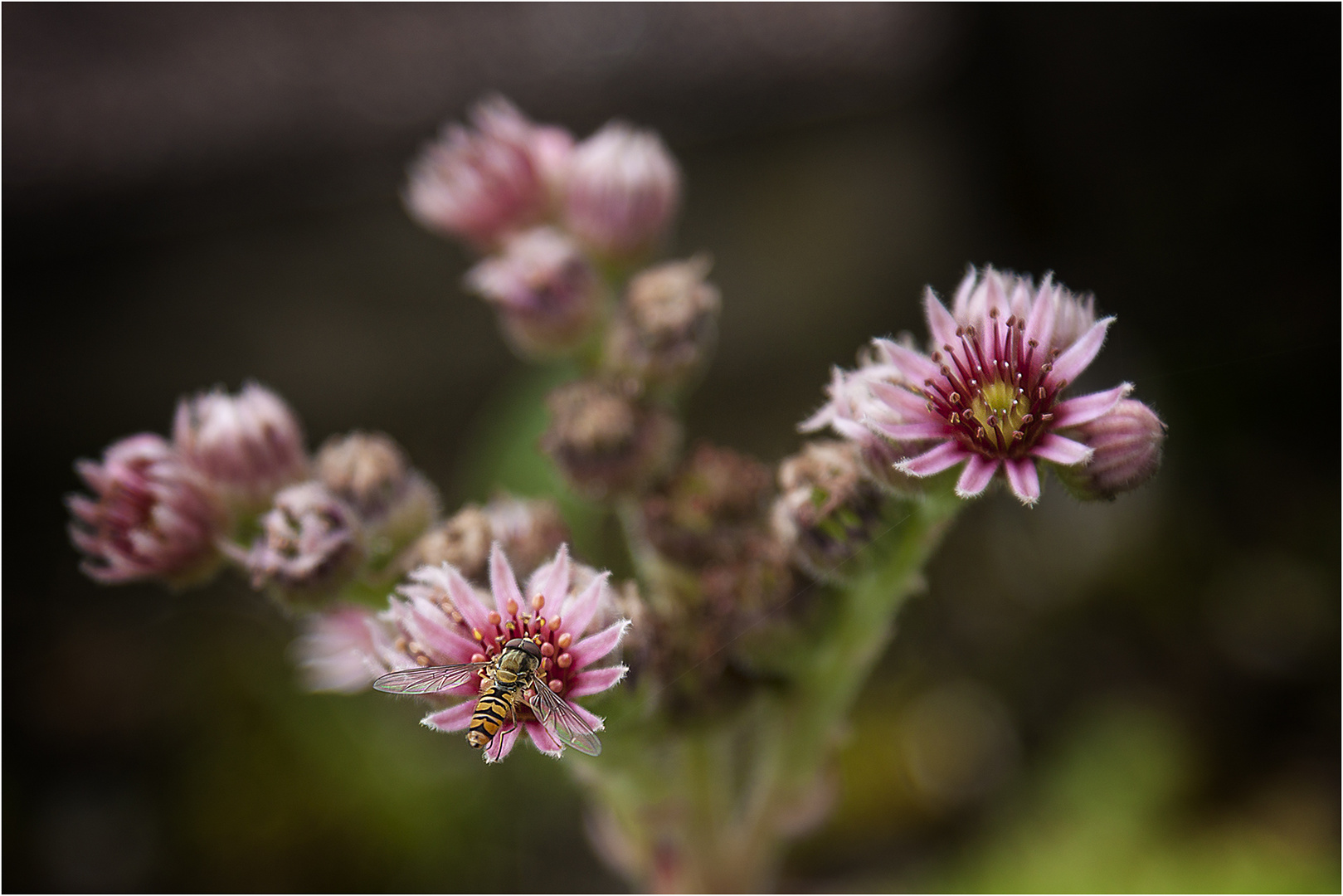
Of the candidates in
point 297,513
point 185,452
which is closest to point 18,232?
point 185,452

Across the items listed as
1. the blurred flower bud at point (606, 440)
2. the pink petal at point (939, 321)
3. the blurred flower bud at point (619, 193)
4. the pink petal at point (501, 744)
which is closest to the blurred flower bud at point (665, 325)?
the blurred flower bud at point (606, 440)

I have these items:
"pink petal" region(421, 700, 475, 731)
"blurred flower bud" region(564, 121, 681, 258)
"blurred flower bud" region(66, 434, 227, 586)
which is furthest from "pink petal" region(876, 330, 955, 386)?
"blurred flower bud" region(66, 434, 227, 586)

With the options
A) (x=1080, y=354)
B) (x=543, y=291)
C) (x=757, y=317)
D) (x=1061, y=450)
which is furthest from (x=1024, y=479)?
(x=757, y=317)

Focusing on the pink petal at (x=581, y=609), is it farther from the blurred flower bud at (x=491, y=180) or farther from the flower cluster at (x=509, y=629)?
the blurred flower bud at (x=491, y=180)

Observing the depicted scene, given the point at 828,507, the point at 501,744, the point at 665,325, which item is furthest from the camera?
the point at 665,325

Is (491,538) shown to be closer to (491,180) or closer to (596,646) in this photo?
(596,646)

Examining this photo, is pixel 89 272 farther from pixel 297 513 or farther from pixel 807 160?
pixel 807 160
